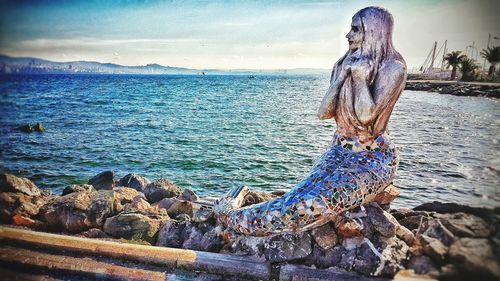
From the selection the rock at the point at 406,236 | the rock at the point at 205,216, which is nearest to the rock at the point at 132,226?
the rock at the point at 205,216

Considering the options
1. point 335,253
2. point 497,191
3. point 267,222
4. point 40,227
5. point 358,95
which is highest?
point 358,95

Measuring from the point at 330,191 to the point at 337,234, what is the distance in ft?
1.57

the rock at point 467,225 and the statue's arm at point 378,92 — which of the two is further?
the statue's arm at point 378,92

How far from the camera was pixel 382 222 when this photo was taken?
12.8 ft

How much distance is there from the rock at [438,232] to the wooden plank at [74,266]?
8.31 feet

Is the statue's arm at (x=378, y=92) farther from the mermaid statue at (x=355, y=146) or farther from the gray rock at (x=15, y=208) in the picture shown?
the gray rock at (x=15, y=208)

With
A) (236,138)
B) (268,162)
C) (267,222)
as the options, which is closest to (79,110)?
(236,138)

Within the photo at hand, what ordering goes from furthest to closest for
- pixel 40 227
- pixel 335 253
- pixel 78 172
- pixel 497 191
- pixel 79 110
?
1. pixel 79 110
2. pixel 78 172
3. pixel 40 227
4. pixel 335 253
5. pixel 497 191

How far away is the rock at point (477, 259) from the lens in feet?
8.45

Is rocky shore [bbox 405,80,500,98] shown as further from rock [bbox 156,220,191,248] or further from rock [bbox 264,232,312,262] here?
rock [bbox 156,220,191,248]

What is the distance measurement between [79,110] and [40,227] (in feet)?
107

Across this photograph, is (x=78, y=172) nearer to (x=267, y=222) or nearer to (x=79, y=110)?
(x=267, y=222)

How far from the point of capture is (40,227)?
520cm

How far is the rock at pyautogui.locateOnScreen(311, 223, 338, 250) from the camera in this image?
3.86 metres
